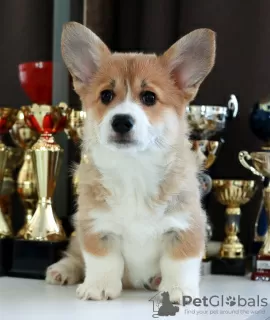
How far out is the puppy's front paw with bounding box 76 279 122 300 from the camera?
139 cm

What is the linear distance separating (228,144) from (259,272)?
0.50m

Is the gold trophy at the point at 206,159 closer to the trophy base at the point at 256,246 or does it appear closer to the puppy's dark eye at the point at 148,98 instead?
the trophy base at the point at 256,246

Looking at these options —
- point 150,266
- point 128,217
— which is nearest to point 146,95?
point 128,217

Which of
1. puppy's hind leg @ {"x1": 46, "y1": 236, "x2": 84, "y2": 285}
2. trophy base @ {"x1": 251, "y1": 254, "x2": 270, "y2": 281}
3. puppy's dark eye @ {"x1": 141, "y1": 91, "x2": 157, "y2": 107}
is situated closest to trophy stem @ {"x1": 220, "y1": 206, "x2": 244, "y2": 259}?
trophy base @ {"x1": 251, "y1": 254, "x2": 270, "y2": 281}

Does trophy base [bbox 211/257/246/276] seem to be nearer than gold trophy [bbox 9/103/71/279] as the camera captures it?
No

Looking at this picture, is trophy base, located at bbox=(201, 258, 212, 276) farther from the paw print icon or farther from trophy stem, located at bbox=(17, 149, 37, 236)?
trophy stem, located at bbox=(17, 149, 37, 236)

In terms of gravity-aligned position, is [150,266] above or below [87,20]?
below

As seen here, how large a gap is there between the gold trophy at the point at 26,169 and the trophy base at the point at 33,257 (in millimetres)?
143

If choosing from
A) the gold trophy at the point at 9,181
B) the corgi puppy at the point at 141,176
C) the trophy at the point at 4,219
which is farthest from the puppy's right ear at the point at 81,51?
the gold trophy at the point at 9,181

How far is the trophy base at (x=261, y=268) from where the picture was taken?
5.61 ft

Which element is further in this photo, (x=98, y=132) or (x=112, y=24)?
(x=112, y=24)

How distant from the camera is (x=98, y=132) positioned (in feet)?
4.61

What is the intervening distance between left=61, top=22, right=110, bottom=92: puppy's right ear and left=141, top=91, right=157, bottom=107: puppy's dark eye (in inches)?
6.7

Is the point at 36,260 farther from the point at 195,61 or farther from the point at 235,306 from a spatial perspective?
the point at 195,61
